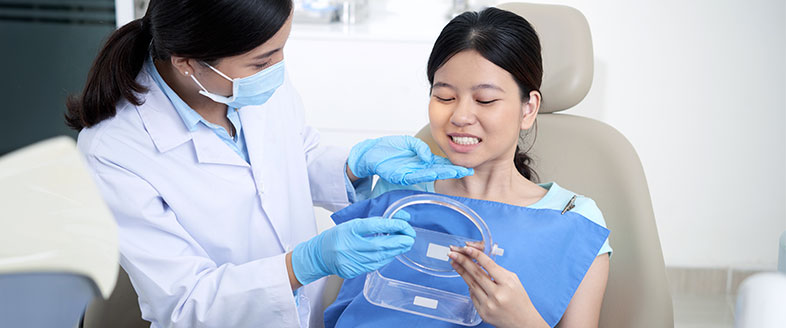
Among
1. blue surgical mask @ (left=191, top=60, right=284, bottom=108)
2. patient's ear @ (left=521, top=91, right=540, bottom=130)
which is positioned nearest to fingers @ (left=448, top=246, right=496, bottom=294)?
patient's ear @ (left=521, top=91, right=540, bottom=130)

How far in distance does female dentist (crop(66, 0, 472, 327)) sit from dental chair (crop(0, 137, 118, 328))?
79 centimetres

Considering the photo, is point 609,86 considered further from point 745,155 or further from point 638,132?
point 745,155

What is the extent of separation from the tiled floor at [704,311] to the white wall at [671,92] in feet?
1.00

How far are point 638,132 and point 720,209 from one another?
465mm

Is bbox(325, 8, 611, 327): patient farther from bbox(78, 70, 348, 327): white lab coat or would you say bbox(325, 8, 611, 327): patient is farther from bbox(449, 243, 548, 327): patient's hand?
bbox(78, 70, 348, 327): white lab coat

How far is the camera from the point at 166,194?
1.19 meters

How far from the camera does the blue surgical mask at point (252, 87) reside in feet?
3.95

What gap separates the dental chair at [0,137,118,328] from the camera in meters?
0.28

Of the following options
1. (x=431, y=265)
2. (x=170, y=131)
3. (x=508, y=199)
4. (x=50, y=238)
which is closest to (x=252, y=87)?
(x=170, y=131)

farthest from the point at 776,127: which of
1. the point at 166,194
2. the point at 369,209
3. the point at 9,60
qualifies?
the point at 9,60

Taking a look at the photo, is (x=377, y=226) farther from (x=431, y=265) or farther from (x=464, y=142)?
(x=464, y=142)

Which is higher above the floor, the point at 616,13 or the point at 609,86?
the point at 616,13

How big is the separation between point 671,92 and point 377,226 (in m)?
1.67

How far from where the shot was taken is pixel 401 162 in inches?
54.2
